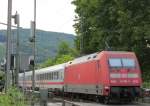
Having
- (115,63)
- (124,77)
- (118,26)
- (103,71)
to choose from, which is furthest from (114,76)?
(118,26)

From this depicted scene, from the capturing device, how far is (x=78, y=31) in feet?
214

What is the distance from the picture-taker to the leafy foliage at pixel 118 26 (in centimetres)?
4525

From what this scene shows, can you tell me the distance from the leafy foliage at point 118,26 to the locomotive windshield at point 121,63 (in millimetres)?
4745

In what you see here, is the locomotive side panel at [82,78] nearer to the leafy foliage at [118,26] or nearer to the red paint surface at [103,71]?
the red paint surface at [103,71]

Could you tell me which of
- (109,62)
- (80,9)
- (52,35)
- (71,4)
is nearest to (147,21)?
(109,62)

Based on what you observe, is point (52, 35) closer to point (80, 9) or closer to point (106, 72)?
point (80, 9)

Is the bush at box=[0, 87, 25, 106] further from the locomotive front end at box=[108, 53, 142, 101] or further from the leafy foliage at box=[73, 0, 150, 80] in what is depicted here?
the leafy foliage at box=[73, 0, 150, 80]

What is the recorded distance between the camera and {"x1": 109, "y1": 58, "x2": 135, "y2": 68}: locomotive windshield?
110 ft

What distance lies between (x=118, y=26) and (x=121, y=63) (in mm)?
15801

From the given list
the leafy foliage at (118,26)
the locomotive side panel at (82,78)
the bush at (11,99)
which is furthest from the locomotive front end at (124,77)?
the bush at (11,99)

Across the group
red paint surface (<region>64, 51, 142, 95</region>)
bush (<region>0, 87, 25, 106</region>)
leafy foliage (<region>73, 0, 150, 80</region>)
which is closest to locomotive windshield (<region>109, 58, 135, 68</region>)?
red paint surface (<region>64, 51, 142, 95</region>)

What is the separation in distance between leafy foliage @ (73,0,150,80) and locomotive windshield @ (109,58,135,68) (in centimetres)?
475

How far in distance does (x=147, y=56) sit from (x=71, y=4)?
20660 mm

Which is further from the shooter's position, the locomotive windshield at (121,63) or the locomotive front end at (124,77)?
the locomotive windshield at (121,63)
